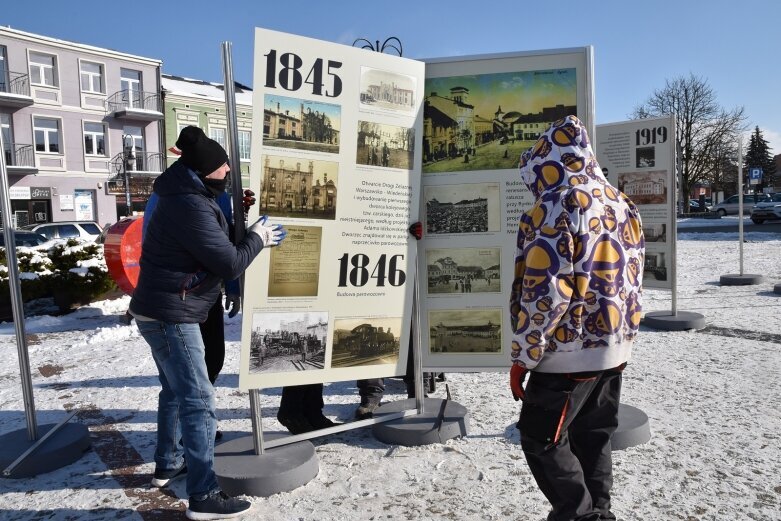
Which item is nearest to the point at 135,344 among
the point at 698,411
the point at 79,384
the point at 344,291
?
the point at 79,384

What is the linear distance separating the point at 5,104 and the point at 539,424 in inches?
1279

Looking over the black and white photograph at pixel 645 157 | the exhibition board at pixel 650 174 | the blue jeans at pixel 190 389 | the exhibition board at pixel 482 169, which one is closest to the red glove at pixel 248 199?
the blue jeans at pixel 190 389

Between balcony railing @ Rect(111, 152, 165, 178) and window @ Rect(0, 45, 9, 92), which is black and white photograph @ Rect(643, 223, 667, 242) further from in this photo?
window @ Rect(0, 45, 9, 92)

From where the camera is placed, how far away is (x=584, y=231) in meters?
2.03

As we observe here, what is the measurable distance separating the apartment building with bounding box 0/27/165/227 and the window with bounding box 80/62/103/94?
0.05m

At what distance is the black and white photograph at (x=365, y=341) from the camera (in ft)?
10.7

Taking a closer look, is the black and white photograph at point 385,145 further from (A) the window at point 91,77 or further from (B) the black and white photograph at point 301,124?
(A) the window at point 91,77

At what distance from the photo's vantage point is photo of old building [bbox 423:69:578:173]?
3.57m

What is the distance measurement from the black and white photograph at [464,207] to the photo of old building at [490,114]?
13 centimetres

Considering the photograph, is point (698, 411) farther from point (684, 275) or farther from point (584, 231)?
point (684, 275)

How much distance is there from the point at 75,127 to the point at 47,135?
135 cm

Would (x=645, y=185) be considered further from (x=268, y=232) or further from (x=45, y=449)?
(x=45, y=449)

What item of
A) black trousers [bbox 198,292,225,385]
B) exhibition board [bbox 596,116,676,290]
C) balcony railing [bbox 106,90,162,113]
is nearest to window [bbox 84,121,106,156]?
balcony railing [bbox 106,90,162,113]

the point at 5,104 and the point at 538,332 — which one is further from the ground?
the point at 5,104
